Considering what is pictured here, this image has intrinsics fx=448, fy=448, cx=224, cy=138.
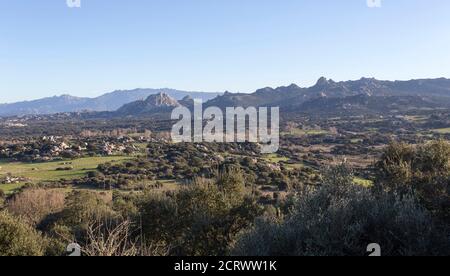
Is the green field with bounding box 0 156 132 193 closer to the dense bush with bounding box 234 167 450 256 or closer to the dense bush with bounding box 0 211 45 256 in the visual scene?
the dense bush with bounding box 0 211 45 256

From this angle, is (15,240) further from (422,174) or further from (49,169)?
(49,169)

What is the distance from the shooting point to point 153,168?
2569 inches

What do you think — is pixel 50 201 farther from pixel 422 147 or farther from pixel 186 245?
pixel 422 147

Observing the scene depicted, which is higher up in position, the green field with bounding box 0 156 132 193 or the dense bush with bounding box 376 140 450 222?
the dense bush with bounding box 376 140 450 222

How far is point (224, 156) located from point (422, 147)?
5363cm

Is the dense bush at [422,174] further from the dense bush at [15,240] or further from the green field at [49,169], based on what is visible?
the green field at [49,169]

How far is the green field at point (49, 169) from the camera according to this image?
187 ft

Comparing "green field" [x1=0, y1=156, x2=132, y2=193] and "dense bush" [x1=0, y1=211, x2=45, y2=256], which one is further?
"green field" [x1=0, y1=156, x2=132, y2=193]

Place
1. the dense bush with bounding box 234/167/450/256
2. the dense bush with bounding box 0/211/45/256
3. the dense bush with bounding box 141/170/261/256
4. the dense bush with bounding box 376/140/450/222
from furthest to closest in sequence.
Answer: the dense bush with bounding box 141/170/261/256, the dense bush with bounding box 0/211/45/256, the dense bush with bounding box 376/140/450/222, the dense bush with bounding box 234/167/450/256

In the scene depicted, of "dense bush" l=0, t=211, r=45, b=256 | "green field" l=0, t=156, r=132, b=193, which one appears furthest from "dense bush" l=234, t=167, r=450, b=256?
"green field" l=0, t=156, r=132, b=193

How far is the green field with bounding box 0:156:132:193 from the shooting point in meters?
57.0

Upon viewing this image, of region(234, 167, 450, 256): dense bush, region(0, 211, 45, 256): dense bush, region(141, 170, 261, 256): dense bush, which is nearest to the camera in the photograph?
region(234, 167, 450, 256): dense bush

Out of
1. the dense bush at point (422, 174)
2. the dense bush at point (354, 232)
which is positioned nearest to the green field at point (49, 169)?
the dense bush at point (422, 174)

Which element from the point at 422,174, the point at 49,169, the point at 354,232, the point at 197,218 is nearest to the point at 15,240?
the point at 197,218
